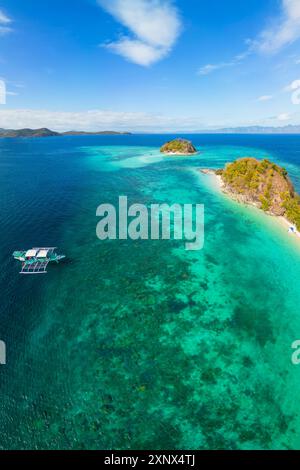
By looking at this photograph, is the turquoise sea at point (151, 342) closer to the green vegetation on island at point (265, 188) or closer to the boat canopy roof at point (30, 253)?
the boat canopy roof at point (30, 253)

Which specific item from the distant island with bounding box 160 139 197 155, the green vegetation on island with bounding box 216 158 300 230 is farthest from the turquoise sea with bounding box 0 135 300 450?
the distant island with bounding box 160 139 197 155

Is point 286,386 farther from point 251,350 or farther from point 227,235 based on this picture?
point 227,235

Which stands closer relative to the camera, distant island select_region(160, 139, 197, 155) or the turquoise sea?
the turquoise sea

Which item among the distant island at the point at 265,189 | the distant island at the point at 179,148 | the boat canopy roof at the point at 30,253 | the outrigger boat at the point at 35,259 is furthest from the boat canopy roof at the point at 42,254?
the distant island at the point at 179,148

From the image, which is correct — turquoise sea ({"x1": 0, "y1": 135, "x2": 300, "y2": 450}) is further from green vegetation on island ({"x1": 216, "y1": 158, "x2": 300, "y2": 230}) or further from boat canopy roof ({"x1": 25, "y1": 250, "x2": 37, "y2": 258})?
green vegetation on island ({"x1": 216, "y1": 158, "x2": 300, "y2": 230})

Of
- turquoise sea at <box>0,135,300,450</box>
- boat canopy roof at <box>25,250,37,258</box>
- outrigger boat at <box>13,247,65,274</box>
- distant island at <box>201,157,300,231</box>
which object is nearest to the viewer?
turquoise sea at <box>0,135,300,450</box>

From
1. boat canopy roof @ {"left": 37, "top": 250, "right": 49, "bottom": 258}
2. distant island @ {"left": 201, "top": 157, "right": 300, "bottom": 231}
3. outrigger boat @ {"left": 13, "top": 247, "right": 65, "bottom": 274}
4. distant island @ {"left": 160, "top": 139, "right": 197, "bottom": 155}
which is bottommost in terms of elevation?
outrigger boat @ {"left": 13, "top": 247, "right": 65, "bottom": 274}

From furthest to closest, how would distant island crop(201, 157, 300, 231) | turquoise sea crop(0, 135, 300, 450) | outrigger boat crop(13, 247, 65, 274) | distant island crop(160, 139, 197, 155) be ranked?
1. distant island crop(160, 139, 197, 155)
2. distant island crop(201, 157, 300, 231)
3. outrigger boat crop(13, 247, 65, 274)
4. turquoise sea crop(0, 135, 300, 450)
